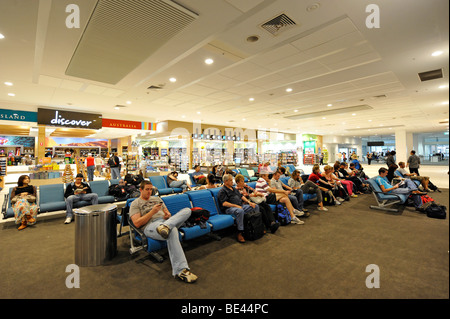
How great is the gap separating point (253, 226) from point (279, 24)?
3330mm

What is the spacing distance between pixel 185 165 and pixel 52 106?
283 inches

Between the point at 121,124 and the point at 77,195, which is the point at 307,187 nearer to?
the point at 77,195

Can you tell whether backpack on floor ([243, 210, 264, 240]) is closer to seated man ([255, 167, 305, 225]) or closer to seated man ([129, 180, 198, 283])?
seated man ([255, 167, 305, 225])

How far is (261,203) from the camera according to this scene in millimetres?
4512

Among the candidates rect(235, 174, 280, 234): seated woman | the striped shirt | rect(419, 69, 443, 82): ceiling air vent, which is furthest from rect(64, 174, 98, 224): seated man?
rect(419, 69, 443, 82): ceiling air vent

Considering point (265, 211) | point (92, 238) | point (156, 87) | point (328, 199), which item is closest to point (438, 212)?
point (265, 211)

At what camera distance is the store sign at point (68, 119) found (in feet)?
29.4

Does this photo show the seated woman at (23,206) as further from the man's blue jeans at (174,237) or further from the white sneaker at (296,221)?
the white sneaker at (296,221)

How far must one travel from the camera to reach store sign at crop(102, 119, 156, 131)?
1097 cm

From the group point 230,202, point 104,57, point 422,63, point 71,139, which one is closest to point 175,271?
point 230,202

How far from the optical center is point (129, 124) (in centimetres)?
1159

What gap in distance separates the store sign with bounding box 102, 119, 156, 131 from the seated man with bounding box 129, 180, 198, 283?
9.01 meters

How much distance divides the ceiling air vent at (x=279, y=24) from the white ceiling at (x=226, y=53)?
98 mm

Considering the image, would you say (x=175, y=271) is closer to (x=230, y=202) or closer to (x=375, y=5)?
(x=230, y=202)
